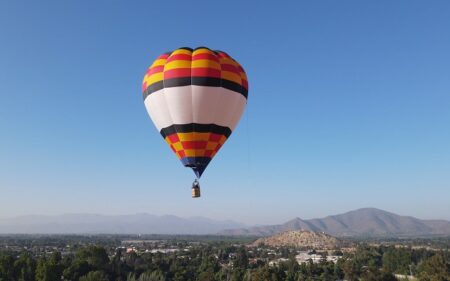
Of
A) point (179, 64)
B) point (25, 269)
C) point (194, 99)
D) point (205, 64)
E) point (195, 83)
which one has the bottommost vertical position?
point (25, 269)

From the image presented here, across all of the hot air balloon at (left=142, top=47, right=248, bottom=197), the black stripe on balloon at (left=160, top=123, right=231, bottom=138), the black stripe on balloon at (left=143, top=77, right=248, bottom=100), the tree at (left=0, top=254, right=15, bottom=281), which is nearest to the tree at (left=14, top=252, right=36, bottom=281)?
the tree at (left=0, top=254, right=15, bottom=281)

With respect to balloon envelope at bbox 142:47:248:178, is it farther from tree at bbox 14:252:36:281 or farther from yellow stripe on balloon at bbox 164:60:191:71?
tree at bbox 14:252:36:281

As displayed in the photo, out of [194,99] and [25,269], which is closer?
[194,99]

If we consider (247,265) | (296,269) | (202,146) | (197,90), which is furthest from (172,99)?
(247,265)

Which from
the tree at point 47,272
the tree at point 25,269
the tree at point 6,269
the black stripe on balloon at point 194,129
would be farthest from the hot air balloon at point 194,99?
the tree at point 6,269

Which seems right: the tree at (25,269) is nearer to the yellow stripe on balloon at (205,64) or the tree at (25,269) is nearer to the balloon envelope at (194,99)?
the balloon envelope at (194,99)

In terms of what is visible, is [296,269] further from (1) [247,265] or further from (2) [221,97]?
(2) [221,97]

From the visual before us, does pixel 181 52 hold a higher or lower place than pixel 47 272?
higher

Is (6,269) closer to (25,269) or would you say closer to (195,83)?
(25,269)

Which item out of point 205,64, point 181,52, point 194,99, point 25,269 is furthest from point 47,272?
point 205,64
